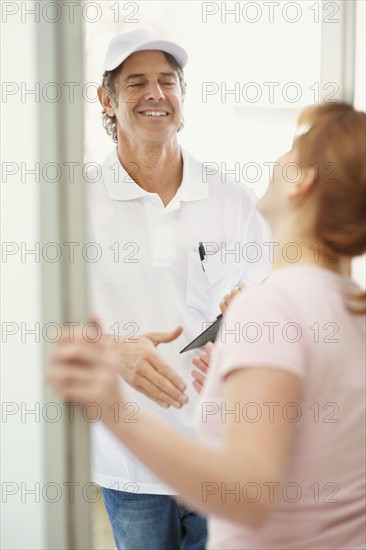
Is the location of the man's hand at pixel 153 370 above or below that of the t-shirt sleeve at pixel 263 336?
below

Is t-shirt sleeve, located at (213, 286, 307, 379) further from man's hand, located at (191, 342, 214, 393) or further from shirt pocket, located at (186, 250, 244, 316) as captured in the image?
shirt pocket, located at (186, 250, 244, 316)

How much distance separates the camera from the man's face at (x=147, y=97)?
4.88ft

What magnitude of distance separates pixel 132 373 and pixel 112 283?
20cm

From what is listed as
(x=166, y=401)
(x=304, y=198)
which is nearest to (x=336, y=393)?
(x=304, y=198)

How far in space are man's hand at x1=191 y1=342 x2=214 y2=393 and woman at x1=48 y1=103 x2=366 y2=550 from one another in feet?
1.72

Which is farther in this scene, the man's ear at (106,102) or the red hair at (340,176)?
the man's ear at (106,102)

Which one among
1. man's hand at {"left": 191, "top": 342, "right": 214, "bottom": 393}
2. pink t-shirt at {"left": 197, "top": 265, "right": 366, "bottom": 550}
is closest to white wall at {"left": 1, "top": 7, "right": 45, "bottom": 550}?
pink t-shirt at {"left": 197, "top": 265, "right": 366, "bottom": 550}

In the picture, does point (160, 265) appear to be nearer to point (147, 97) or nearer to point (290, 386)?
point (147, 97)

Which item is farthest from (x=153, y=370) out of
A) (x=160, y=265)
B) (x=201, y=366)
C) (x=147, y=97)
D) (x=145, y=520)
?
(x=147, y=97)

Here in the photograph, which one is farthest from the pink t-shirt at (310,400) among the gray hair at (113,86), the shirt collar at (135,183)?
the gray hair at (113,86)

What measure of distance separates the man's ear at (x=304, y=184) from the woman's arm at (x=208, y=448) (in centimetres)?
24

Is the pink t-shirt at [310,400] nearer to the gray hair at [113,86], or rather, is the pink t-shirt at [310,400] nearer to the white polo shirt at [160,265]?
the white polo shirt at [160,265]

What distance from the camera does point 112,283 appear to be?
139 centimetres

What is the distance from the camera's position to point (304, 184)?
0.76 m
